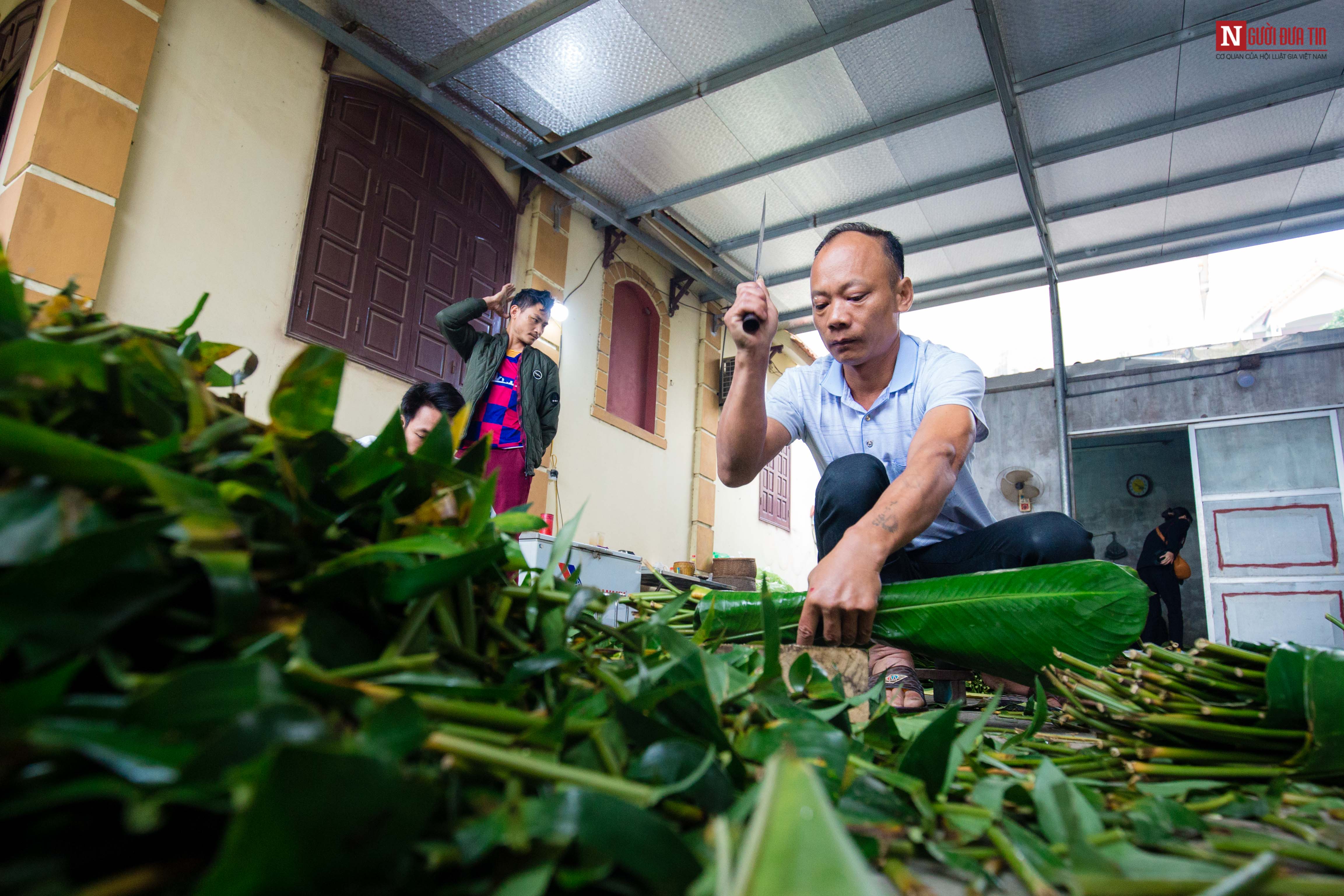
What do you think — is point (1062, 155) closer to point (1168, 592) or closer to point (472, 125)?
point (472, 125)

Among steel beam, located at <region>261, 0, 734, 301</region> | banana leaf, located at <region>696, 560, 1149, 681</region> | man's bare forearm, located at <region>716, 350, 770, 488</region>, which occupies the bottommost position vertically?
banana leaf, located at <region>696, 560, 1149, 681</region>

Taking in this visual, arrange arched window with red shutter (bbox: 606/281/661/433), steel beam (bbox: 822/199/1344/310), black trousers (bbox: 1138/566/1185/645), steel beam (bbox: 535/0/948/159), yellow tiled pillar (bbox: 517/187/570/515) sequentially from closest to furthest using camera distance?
steel beam (bbox: 535/0/948/159)
yellow tiled pillar (bbox: 517/187/570/515)
steel beam (bbox: 822/199/1344/310)
arched window with red shutter (bbox: 606/281/661/433)
black trousers (bbox: 1138/566/1185/645)

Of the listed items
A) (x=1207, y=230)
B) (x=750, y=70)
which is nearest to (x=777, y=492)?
(x=1207, y=230)

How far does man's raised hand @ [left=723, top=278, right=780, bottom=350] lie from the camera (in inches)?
65.6

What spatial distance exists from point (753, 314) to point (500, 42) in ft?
12.0

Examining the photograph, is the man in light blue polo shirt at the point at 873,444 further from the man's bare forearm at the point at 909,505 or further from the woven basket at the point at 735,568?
the woven basket at the point at 735,568

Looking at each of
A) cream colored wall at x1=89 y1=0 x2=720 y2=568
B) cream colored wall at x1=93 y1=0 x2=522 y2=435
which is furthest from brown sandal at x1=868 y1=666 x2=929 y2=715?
cream colored wall at x1=93 y1=0 x2=522 y2=435

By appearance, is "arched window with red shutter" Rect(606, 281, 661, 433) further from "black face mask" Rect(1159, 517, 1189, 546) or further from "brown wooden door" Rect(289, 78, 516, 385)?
"black face mask" Rect(1159, 517, 1189, 546)

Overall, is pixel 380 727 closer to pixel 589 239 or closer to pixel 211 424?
pixel 211 424

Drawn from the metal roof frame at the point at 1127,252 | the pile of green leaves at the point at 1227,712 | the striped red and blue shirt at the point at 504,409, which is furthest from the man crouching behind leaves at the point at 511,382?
the metal roof frame at the point at 1127,252

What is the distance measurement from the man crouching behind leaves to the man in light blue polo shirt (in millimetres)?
2015

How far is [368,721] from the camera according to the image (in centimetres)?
35

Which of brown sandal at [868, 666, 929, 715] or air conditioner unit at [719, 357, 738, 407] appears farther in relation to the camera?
air conditioner unit at [719, 357, 738, 407]

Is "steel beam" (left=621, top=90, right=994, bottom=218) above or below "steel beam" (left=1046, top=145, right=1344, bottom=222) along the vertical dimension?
below
